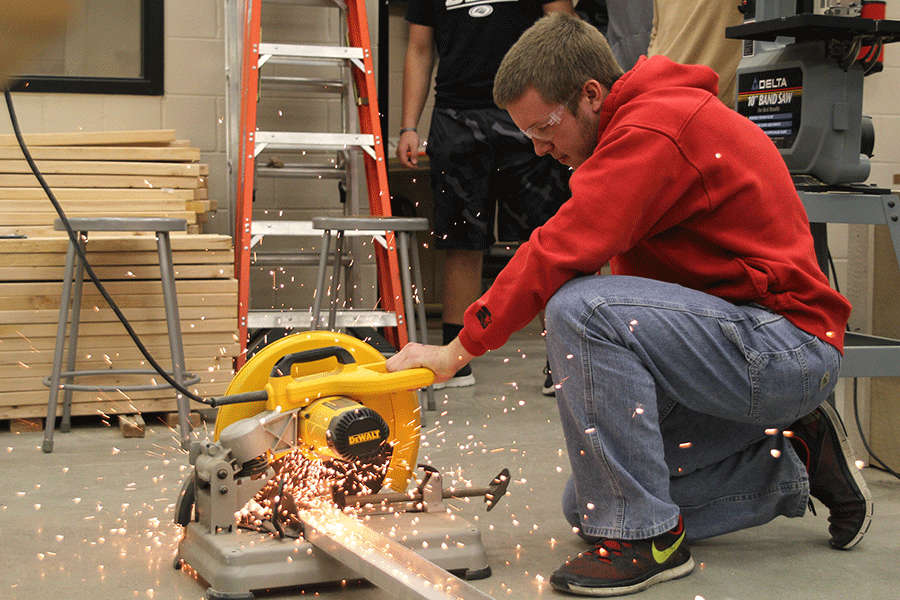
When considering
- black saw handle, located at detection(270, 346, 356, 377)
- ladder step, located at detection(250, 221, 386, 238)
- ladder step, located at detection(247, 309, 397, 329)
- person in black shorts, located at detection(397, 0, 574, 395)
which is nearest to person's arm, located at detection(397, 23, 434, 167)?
person in black shorts, located at detection(397, 0, 574, 395)

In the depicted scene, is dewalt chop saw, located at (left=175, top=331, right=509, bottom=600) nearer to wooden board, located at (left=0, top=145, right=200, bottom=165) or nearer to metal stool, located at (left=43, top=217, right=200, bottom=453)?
metal stool, located at (left=43, top=217, right=200, bottom=453)

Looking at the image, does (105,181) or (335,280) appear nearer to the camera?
(335,280)

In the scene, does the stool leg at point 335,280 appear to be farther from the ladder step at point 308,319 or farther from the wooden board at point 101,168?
the wooden board at point 101,168

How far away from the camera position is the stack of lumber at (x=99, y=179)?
3.64 meters

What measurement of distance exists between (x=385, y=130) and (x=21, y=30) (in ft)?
18.0

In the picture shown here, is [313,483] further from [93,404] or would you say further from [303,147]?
[303,147]

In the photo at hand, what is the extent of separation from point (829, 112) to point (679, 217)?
2.76 feet

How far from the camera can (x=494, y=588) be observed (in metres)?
1.79

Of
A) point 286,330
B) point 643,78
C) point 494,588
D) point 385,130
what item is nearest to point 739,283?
point 643,78

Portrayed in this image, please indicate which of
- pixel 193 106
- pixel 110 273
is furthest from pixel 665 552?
pixel 193 106

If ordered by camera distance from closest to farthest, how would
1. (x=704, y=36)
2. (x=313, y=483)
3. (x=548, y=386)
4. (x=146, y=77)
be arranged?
(x=313, y=483) < (x=704, y=36) < (x=548, y=386) < (x=146, y=77)

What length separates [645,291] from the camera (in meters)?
1.77

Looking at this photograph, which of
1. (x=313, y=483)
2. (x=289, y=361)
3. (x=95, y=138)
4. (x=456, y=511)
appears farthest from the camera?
(x=95, y=138)

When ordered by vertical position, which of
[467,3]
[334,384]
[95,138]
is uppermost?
[467,3]
